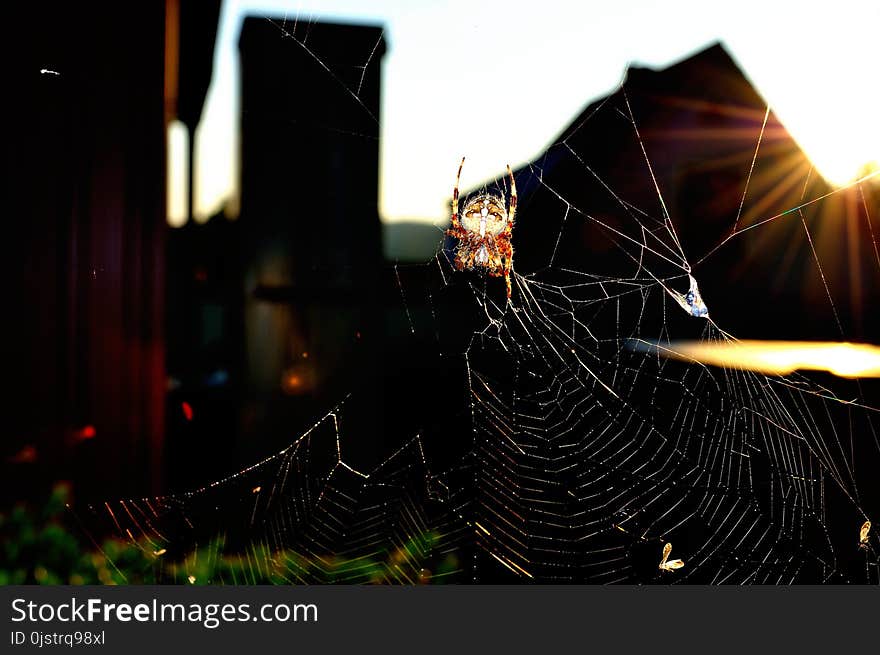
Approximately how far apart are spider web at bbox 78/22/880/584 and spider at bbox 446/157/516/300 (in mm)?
58

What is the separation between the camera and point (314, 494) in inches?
50.8

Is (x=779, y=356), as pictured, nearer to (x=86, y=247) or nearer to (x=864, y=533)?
(x=864, y=533)

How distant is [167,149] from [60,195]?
0.76ft

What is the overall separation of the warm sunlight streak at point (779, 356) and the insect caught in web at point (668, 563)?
0.46 meters

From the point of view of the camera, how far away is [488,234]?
53.4 inches

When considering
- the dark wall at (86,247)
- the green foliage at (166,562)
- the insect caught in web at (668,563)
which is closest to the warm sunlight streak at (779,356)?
the insect caught in web at (668,563)

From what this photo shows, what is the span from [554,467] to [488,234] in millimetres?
549

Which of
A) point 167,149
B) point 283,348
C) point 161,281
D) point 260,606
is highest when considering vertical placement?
point 167,149

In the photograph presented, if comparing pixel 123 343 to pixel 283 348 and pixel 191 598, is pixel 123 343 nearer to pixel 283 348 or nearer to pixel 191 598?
pixel 283 348

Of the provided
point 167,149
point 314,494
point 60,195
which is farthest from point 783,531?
point 60,195

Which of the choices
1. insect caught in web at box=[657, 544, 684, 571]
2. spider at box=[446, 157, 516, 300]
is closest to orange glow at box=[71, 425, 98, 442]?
spider at box=[446, 157, 516, 300]

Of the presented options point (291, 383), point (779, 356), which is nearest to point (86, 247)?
point (291, 383)

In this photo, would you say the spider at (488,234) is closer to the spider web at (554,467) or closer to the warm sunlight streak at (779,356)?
the spider web at (554,467)

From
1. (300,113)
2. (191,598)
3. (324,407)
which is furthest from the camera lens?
(300,113)
